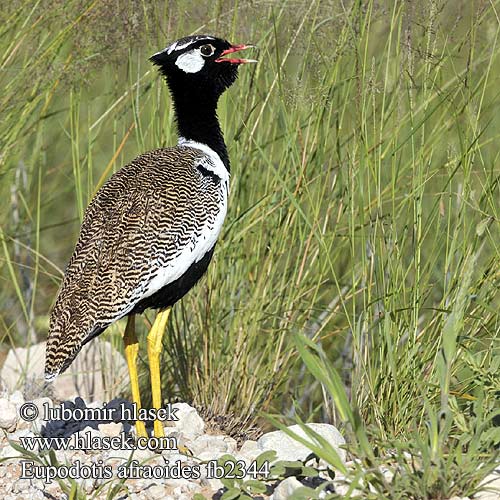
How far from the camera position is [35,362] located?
Result: 4.80 m

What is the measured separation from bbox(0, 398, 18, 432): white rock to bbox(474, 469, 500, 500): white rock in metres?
1.72

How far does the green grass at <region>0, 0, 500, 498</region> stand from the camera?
3402mm

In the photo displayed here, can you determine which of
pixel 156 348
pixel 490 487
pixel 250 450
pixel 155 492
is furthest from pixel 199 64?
pixel 490 487

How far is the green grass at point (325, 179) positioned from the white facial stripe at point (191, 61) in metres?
0.22

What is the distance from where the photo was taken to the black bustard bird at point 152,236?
3.47 meters

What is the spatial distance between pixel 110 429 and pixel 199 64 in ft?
4.53

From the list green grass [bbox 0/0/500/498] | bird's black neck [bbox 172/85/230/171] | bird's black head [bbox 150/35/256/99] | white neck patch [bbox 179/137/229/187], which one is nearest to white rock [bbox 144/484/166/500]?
green grass [bbox 0/0/500/498]

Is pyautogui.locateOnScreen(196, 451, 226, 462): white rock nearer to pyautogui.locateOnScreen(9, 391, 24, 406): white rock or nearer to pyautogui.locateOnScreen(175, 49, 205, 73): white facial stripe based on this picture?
pyautogui.locateOnScreen(9, 391, 24, 406): white rock

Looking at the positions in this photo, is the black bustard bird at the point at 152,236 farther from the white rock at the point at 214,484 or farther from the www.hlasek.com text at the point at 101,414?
the white rock at the point at 214,484

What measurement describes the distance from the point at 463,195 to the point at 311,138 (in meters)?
0.90

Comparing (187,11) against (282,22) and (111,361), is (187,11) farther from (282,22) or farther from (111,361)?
(111,361)

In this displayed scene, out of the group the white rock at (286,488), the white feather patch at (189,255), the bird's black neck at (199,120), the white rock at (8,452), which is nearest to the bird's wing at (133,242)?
the white feather patch at (189,255)

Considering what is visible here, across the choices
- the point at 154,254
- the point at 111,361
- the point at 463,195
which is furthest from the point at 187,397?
the point at 463,195

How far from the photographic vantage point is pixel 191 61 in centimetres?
399
